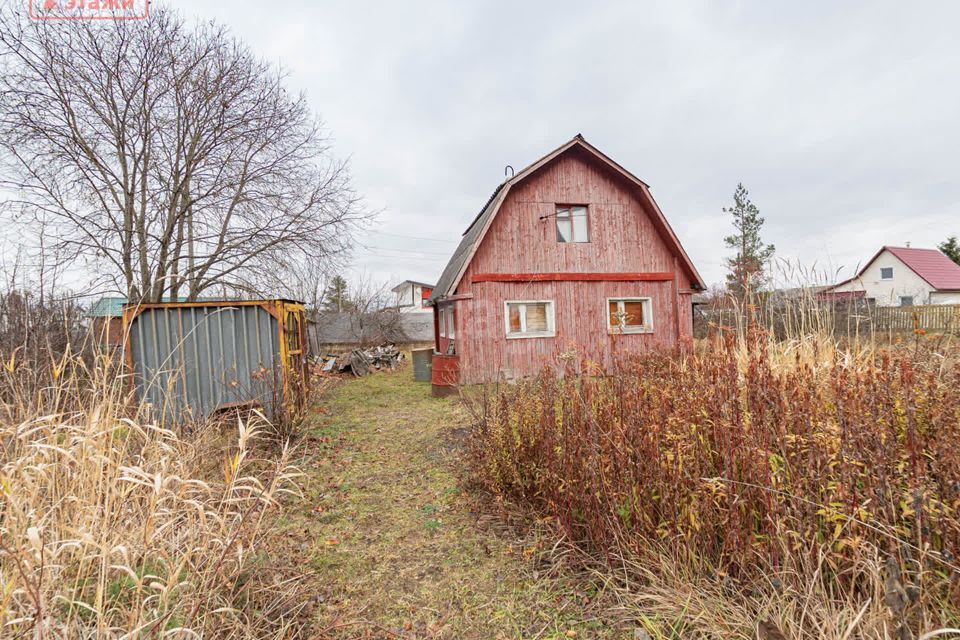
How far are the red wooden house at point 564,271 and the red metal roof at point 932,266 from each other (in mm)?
32468

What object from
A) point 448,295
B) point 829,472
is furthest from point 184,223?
point 829,472

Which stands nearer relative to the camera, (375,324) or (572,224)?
(572,224)

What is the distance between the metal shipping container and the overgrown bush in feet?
15.1

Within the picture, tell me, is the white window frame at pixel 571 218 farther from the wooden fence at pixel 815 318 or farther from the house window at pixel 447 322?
the wooden fence at pixel 815 318

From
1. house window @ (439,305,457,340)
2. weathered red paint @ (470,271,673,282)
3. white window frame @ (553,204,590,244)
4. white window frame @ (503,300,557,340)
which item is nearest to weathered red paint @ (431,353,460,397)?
white window frame @ (503,300,557,340)

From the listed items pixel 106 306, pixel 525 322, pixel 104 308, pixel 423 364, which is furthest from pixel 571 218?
pixel 106 306

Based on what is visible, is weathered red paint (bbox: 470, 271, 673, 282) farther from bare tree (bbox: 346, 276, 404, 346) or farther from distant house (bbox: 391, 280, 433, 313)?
distant house (bbox: 391, 280, 433, 313)

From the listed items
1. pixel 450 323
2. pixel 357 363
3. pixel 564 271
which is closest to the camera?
pixel 564 271

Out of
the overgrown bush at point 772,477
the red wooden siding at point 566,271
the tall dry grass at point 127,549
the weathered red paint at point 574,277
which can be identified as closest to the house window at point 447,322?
the red wooden siding at point 566,271

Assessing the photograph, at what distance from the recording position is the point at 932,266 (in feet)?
107

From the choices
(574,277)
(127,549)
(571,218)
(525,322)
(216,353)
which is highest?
(571,218)

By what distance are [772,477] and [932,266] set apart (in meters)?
44.6

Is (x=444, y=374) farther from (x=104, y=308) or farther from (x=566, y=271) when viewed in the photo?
(x=104, y=308)

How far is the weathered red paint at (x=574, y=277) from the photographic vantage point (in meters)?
10.8
